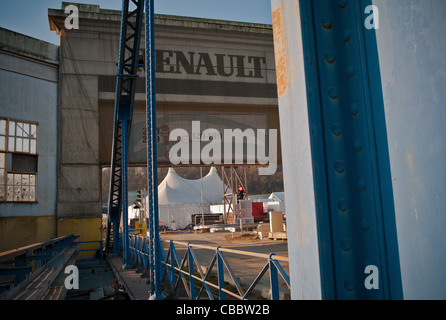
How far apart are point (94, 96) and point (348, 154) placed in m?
20.8

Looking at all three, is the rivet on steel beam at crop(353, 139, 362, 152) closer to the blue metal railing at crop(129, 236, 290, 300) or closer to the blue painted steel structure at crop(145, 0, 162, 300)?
the blue metal railing at crop(129, 236, 290, 300)

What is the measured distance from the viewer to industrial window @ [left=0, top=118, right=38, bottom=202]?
53.8ft

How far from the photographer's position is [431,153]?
1.58 metres

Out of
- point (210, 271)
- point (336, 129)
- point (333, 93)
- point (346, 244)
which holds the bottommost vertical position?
point (210, 271)

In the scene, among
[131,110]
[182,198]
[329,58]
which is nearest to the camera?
[329,58]

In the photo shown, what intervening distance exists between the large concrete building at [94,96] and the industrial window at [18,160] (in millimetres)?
95

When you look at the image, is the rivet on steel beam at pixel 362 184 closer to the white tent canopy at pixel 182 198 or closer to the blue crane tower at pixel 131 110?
the blue crane tower at pixel 131 110

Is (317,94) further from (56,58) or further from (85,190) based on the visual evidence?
(56,58)

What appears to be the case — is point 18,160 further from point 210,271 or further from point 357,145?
point 357,145

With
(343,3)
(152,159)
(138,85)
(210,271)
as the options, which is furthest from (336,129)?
(138,85)

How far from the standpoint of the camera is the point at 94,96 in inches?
796

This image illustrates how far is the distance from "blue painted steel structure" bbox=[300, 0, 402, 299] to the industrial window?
60.6 feet

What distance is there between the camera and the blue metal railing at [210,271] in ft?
13.1
